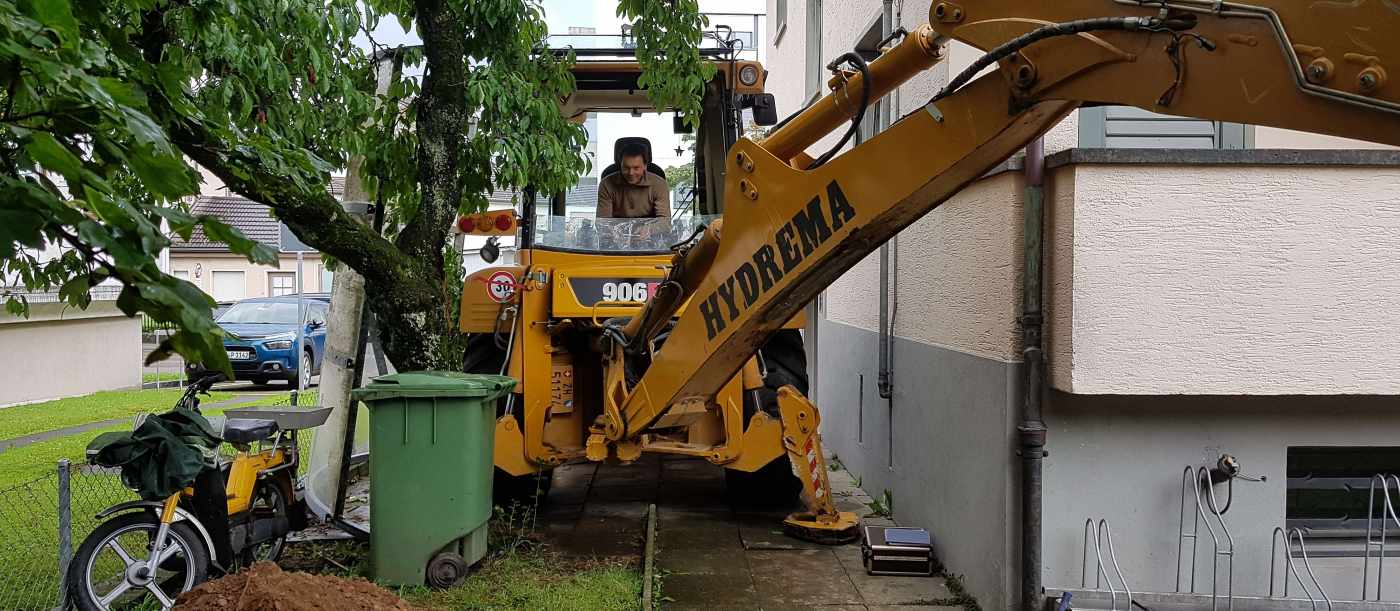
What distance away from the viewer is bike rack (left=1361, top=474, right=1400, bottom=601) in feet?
15.4

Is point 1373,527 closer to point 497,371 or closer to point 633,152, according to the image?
point 497,371

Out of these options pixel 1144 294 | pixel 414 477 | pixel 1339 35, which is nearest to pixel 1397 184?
pixel 1144 294

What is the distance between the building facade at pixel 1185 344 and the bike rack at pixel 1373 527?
0.05 m

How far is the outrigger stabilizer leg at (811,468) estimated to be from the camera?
6742 millimetres

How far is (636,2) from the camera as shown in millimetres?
6945

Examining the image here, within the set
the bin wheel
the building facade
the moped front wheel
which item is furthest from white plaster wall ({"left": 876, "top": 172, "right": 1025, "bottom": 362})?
the moped front wheel

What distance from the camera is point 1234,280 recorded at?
4652 millimetres

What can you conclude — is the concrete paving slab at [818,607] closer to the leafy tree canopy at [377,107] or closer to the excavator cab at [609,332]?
the excavator cab at [609,332]

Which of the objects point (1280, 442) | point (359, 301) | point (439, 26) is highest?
point (439, 26)

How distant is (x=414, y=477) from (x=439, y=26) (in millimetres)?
2686

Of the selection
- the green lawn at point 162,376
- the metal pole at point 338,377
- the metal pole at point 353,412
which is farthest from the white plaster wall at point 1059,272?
the green lawn at point 162,376

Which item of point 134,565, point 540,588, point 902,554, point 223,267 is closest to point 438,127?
point 540,588

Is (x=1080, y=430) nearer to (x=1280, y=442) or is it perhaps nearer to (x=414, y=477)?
(x=1280, y=442)

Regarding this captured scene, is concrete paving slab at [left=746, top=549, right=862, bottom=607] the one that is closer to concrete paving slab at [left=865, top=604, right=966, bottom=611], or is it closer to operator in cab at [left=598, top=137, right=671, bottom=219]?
concrete paving slab at [left=865, top=604, right=966, bottom=611]
